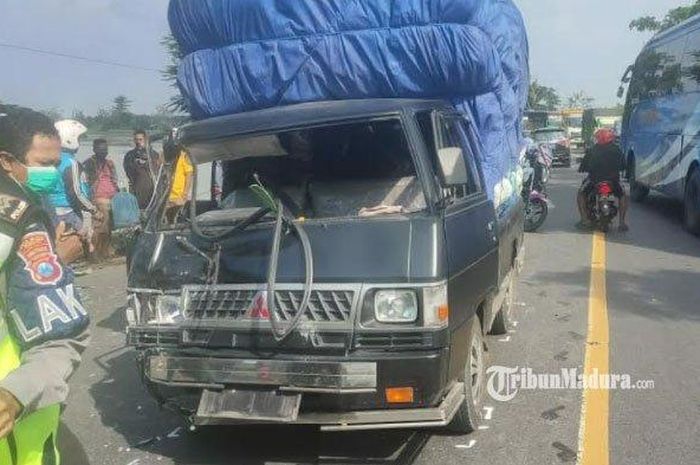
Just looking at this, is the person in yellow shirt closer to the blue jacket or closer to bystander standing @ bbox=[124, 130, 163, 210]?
the blue jacket

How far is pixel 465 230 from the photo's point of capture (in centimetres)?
435

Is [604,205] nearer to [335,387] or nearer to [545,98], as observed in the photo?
[335,387]

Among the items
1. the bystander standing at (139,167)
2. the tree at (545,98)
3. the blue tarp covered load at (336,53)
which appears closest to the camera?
the blue tarp covered load at (336,53)

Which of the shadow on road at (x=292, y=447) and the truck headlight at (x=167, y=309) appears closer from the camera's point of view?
the truck headlight at (x=167, y=309)

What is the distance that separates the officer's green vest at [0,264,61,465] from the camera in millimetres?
2066

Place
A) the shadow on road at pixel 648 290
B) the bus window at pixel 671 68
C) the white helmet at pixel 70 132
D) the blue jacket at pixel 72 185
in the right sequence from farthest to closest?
the bus window at pixel 671 68 → the white helmet at pixel 70 132 → the blue jacket at pixel 72 185 → the shadow on road at pixel 648 290

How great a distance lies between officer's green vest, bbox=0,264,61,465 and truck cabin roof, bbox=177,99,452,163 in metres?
2.53

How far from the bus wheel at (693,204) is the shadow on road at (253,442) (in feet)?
30.2

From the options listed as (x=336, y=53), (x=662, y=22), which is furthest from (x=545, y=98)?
(x=336, y=53)

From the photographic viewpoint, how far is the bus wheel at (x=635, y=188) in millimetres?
17359

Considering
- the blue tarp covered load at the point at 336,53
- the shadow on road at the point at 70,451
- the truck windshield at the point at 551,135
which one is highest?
the blue tarp covered load at the point at 336,53

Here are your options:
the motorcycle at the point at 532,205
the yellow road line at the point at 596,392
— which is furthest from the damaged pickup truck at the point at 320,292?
the motorcycle at the point at 532,205

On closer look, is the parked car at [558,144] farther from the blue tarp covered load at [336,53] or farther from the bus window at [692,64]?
the blue tarp covered load at [336,53]

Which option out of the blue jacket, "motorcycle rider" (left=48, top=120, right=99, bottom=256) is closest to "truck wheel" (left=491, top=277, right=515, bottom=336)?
"motorcycle rider" (left=48, top=120, right=99, bottom=256)
